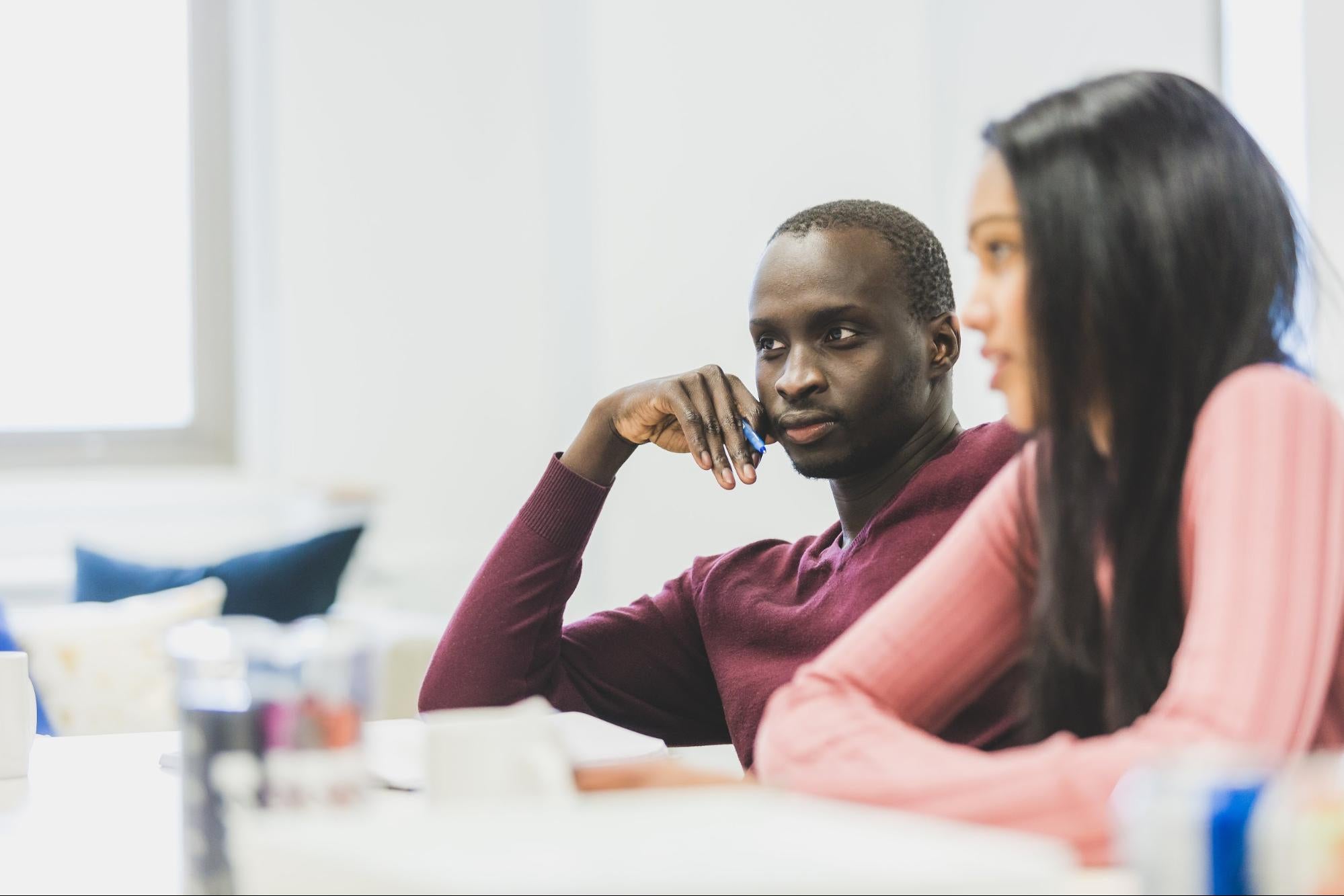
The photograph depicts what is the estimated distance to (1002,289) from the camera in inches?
37.5

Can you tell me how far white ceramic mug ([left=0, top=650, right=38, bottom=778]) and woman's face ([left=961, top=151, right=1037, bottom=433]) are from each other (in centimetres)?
81

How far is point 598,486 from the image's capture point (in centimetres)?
157

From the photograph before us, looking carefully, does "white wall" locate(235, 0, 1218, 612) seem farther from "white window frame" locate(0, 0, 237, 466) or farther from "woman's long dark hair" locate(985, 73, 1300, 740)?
"woman's long dark hair" locate(985, 73, 1300, 740)

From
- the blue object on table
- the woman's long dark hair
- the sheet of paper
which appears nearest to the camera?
the blue object on table

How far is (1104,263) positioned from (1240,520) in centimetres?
19

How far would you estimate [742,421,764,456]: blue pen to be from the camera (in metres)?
1.50

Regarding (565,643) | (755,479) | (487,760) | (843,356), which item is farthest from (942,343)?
(487,760)

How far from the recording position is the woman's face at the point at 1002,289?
3.07ft

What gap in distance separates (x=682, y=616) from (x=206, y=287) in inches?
77.5

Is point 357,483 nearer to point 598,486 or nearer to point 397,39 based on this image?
point 397,39

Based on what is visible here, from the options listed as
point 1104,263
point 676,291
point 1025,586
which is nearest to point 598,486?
point 1025,586

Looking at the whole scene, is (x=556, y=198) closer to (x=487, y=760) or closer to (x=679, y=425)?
(x=679, y=425)

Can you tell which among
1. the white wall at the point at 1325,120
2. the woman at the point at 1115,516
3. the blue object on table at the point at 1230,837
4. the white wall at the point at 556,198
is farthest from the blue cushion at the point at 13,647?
the white wall at the point at 1325,120

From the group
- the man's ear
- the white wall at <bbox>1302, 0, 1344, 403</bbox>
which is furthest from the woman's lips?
the white wall at <bbox>1302, 0, 1344, 403</bbox>
